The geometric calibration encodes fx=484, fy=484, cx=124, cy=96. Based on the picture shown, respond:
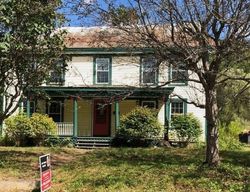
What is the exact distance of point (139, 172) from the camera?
14.1 metres

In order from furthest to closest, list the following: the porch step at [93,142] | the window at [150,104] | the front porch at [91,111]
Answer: the window at [150,104], the front porch at [91,111], the porch step at [93,142]

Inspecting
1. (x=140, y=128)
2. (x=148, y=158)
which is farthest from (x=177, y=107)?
(x=148, y=158)

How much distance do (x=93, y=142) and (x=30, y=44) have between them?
1153cm

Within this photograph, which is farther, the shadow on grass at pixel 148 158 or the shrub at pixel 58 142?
the shrub at pixel 58 142

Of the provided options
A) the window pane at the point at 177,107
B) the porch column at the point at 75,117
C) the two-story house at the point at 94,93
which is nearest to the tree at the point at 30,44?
the two-story house at the point at 94,93

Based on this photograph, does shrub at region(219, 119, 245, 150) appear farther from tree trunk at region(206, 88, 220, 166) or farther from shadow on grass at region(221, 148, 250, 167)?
tree trunk at region(206, 88, 220, 166)

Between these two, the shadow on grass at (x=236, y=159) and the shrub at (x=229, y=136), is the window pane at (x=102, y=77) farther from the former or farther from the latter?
the shadow on grass at (x=236, y=159)

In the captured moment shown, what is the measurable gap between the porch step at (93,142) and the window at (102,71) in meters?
3.56

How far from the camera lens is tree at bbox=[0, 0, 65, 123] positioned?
15109mm

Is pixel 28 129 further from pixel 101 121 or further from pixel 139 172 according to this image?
pixel 139 172

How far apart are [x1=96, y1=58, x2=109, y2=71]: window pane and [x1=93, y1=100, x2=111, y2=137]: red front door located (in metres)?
2.12

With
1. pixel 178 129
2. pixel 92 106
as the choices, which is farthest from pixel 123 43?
pixel 92 106

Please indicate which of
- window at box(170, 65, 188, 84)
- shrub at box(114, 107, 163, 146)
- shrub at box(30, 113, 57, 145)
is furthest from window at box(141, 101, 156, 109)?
window at box(170, 65, 188, 84)

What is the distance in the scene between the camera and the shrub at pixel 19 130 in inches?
1006
